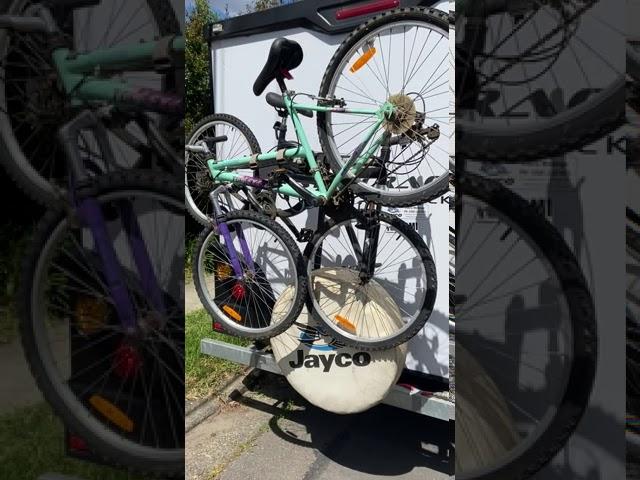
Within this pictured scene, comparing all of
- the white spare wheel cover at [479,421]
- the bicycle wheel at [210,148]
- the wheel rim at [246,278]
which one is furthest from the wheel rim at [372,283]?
the white spare wheel cover at [479,421]

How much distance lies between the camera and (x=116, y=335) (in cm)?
97

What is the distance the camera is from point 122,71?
902 mm

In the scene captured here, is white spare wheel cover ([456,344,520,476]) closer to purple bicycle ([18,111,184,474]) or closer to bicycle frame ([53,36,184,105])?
purple bicycle ([18,111,184,474])

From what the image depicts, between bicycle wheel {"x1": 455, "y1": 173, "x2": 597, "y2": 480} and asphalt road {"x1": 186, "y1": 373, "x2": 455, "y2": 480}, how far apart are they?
1.42 m

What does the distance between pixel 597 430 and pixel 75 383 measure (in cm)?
107

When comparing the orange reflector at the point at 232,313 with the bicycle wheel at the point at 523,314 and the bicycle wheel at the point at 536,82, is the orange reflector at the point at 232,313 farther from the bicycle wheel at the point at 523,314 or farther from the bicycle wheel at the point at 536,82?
the bicycle wheel at the point at 536,82

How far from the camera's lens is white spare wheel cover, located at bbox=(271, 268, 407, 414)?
2075 millimetres

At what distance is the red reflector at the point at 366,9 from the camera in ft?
6.81

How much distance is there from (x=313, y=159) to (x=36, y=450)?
1526 mm

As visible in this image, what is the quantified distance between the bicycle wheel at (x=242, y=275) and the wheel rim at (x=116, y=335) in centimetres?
125

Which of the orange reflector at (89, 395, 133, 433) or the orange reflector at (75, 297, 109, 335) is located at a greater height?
the orange reflector at (75, 297, 109, 335)

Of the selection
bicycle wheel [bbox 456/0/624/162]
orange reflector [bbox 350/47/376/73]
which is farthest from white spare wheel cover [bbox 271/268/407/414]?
bicycle wheel [bbox 456/0/624/162]

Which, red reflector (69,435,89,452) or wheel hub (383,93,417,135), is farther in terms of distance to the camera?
wheel hub (383,93,417,135)

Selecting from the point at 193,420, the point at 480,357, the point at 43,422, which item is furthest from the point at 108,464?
the point at 193,420
